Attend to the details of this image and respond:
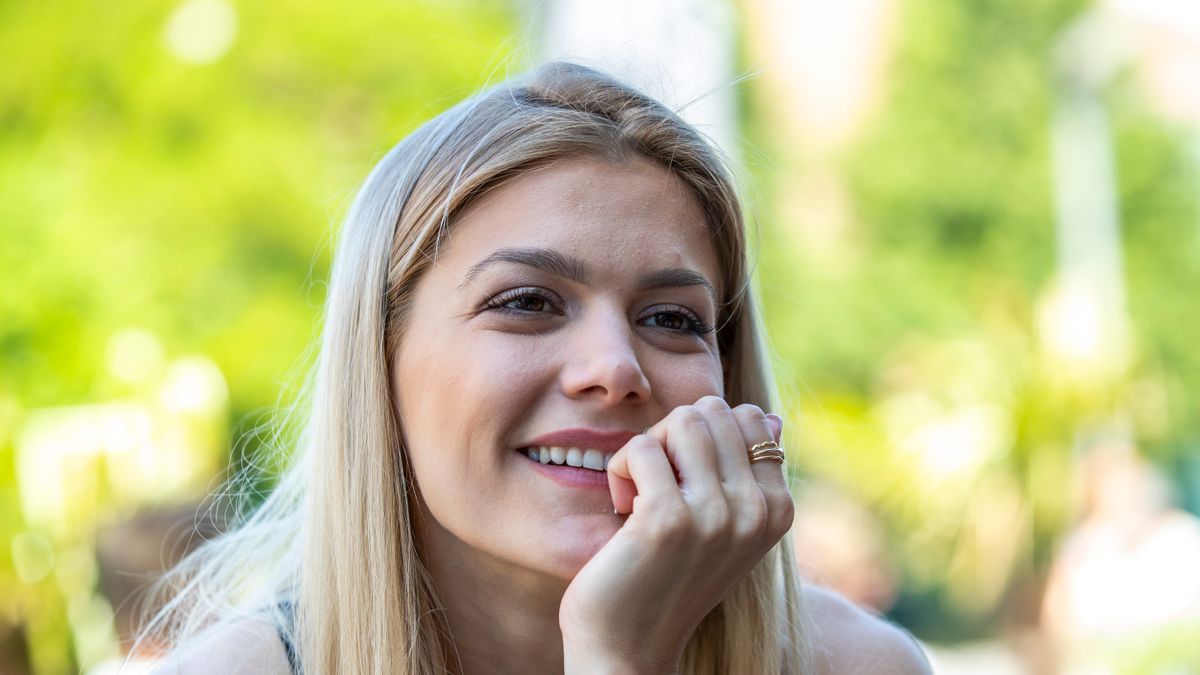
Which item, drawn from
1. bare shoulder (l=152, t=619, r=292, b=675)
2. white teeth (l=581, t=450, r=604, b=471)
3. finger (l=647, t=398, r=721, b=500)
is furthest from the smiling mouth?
bare shoulder (l=152, t=619, r=292, b=675)

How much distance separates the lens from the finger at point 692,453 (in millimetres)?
2061

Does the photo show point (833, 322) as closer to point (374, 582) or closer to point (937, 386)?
point (937, 386)

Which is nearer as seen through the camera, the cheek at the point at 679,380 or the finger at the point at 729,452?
the finger at the point at 729,452

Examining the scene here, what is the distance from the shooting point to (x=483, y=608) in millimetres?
2359

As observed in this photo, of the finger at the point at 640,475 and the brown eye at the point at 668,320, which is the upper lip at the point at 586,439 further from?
the brown eye at the point at 668,320

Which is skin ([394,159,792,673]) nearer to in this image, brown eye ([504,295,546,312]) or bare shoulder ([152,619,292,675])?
brown eye ([504,295,546,312])

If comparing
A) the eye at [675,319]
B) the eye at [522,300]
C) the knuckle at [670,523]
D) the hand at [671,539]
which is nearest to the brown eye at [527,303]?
the eye at [522,300]

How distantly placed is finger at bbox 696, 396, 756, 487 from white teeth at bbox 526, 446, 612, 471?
18 cm

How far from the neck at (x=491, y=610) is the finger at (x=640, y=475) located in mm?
279

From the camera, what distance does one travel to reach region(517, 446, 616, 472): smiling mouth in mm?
2113

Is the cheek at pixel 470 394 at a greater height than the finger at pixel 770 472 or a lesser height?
greater

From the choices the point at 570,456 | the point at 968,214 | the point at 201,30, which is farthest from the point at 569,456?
the point at 968,214

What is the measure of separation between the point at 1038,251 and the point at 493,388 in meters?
23.3

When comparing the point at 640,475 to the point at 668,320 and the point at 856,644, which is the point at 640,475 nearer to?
the point at 668,320
